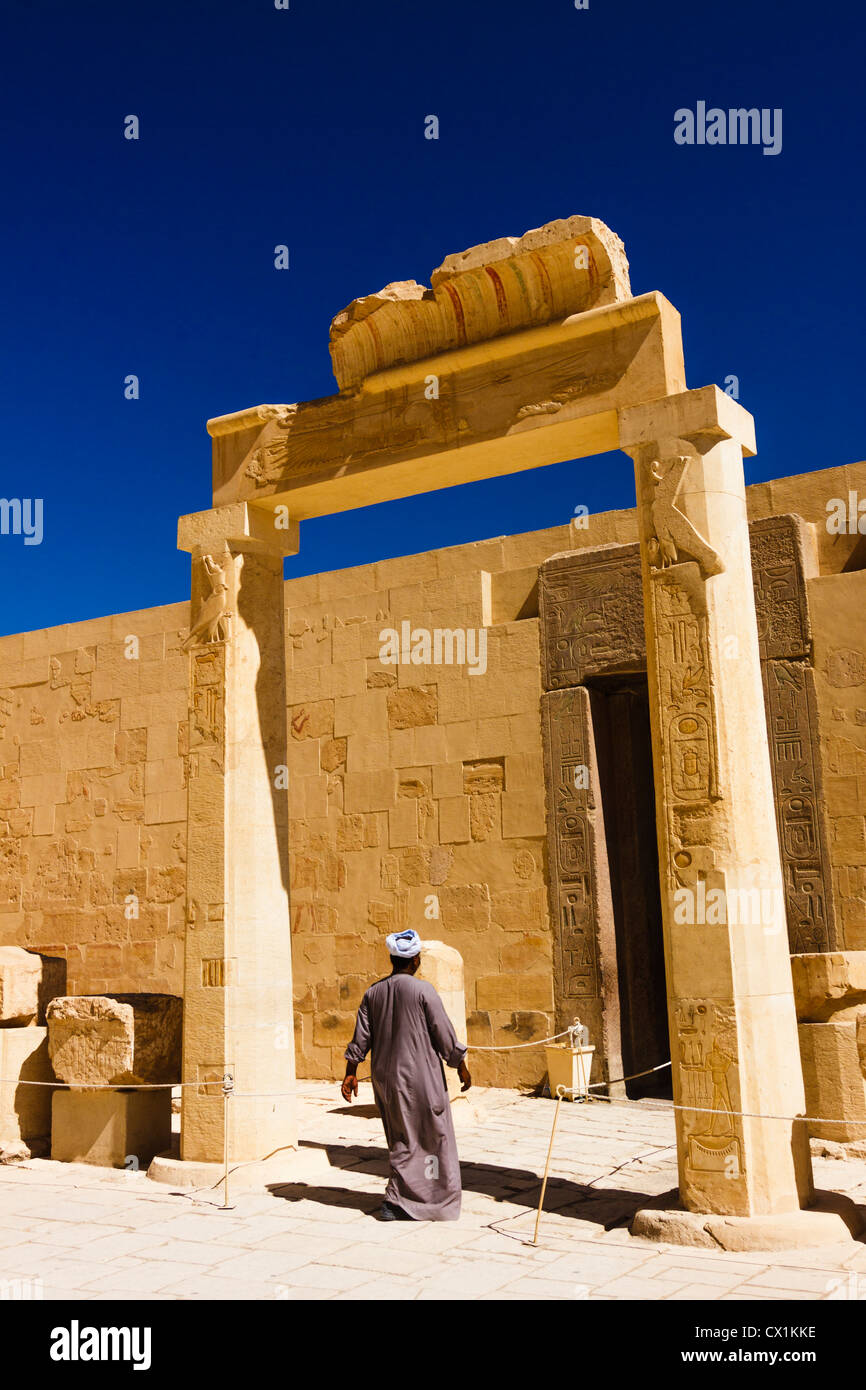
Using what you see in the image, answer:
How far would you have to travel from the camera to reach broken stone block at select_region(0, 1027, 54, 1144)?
7461 millimetres

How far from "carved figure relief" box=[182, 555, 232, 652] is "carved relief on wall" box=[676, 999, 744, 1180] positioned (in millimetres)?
3526

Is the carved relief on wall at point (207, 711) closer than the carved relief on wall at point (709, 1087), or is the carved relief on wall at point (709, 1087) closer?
the carved relief on wall at point (709, 1087)

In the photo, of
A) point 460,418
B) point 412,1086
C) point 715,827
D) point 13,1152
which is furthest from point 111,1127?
point 460,418

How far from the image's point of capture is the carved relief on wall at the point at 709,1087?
16.9 ft

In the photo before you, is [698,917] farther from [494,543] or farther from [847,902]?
[494,543]

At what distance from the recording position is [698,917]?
5.38m

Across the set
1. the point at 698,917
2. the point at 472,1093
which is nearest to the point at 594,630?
the point at 472,1093

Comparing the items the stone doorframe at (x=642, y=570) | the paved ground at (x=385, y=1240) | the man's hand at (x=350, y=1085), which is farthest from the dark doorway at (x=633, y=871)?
the man's hand at (x=350, y=1085)

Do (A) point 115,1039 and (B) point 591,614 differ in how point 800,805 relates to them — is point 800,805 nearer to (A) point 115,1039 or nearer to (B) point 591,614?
(B) point 591,614

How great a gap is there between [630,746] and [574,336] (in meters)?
4.49

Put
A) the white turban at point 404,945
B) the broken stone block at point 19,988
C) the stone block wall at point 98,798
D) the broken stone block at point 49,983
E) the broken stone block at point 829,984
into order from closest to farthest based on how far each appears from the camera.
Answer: the white turban at point 404,945, the broken stone block at point 829,984, the broken stone block at point 19,988, the broken stone block at point 49,983, the stone block wall at point 98,798

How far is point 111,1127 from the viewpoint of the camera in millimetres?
7148

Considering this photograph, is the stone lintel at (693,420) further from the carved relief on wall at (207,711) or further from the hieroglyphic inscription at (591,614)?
the hieroglyphic inscription at (591,614)

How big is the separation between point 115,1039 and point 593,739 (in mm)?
4449
